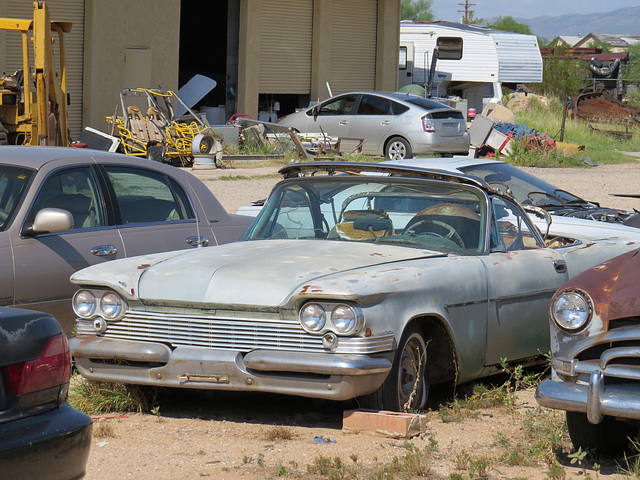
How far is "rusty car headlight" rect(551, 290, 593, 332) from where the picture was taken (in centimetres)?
469

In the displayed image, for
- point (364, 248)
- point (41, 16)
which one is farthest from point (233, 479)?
point (41, 16)

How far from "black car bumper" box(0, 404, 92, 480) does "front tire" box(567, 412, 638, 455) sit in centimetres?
249

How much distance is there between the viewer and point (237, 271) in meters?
5.43

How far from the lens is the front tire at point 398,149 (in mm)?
22438

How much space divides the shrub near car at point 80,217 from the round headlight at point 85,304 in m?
0.61

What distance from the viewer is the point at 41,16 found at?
1648 centimetres

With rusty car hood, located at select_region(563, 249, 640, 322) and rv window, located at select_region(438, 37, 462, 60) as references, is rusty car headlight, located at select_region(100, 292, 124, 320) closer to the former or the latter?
rusty car hood, located at select_region(563, 249, 640, 322)

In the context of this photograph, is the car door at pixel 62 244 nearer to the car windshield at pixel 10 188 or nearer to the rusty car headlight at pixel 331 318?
the car windshield at pixel 10 188

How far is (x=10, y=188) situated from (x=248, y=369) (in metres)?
2.38

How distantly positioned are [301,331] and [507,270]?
1686 mm

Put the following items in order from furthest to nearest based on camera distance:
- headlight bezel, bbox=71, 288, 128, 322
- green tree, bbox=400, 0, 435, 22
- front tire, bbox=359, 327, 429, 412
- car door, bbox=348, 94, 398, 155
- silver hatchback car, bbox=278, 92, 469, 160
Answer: green tree, bbox=400, 0, 435, 22 < car door, bbox=348, 94, 398, 155 < silver hatchback car, bbox=278, 92, 469, 160 < headlight bezel, bbox=71, 288, 128, 322 < front tire, bbox=359, 327, 429, 412

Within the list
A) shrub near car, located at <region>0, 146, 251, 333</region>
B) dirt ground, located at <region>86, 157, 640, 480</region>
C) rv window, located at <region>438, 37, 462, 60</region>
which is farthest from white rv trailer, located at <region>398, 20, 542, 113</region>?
dirt ground, located at <region>86, 157, 640, 480</region>

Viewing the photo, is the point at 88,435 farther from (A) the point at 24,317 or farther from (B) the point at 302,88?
(B) the point at 302,88

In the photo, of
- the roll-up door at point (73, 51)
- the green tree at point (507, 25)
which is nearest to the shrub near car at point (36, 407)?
the roll-up door at point (73, 51)
